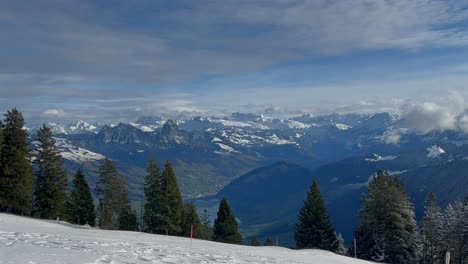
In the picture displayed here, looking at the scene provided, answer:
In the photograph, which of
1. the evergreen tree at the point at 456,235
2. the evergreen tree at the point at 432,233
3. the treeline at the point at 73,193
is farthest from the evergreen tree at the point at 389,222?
the treeline at the point at 73,193

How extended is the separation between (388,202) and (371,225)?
185 inches

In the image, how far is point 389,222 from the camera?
54.8 meters

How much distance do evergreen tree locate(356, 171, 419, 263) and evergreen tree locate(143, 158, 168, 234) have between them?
2623 cm

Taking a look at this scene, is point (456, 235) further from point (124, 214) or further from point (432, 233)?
point (124, 214)

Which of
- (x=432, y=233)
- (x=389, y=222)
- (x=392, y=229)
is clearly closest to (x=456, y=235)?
(x=432, y=233)

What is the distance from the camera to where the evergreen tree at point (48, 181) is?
182ft

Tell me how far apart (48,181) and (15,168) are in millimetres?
5413

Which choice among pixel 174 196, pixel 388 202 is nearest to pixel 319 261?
pixel 388 202

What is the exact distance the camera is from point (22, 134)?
175 feet

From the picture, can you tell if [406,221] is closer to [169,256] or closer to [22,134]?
[169,256]

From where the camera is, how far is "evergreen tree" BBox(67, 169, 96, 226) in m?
64.1

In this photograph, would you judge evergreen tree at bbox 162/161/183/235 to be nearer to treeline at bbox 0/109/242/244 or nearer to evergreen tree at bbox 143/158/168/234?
treeline at bbox 0/109/242/244

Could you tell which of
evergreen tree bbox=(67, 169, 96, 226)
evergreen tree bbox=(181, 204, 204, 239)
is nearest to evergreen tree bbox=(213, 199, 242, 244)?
evergreen tree bbox=(181, 204, 204, 239)

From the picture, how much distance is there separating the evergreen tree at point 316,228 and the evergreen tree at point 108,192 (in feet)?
93.0
